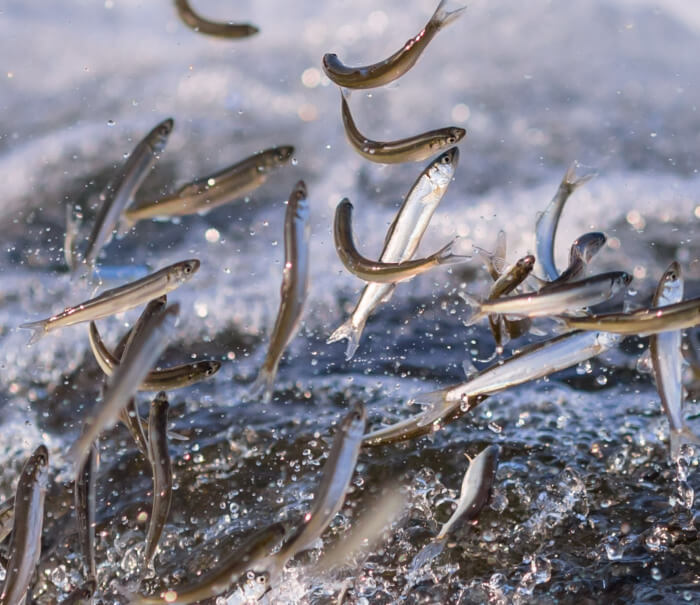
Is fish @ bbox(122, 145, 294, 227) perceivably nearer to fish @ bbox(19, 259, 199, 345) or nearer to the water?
fish @ bbox(19, 259, 199, 345)

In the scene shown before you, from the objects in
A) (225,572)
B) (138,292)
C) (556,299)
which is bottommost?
(225,572)

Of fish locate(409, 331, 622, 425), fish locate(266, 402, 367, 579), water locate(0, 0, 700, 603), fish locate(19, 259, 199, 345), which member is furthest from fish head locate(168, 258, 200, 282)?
water locate(0, 0, 700, 603)

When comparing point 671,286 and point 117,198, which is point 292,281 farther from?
point 671,286

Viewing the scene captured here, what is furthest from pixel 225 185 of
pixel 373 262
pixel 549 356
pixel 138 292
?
pixel 549 356

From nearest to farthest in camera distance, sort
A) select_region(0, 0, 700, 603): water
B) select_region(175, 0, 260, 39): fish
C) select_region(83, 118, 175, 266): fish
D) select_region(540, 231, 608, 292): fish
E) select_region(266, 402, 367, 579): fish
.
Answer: select_region(266, 402, 367, 579): fish
select_region(540, 231, 608, 292): fish
select_region(83, 118, 175, 266): fish
select_region(0, 0, 700, 603): water
select_region(175, 0, 260, 39): fish

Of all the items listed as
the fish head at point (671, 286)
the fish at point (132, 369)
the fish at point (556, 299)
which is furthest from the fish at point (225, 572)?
the fish head at point (671, 286)

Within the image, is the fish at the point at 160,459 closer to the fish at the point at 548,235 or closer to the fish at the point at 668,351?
the fish at the point at 548,235
